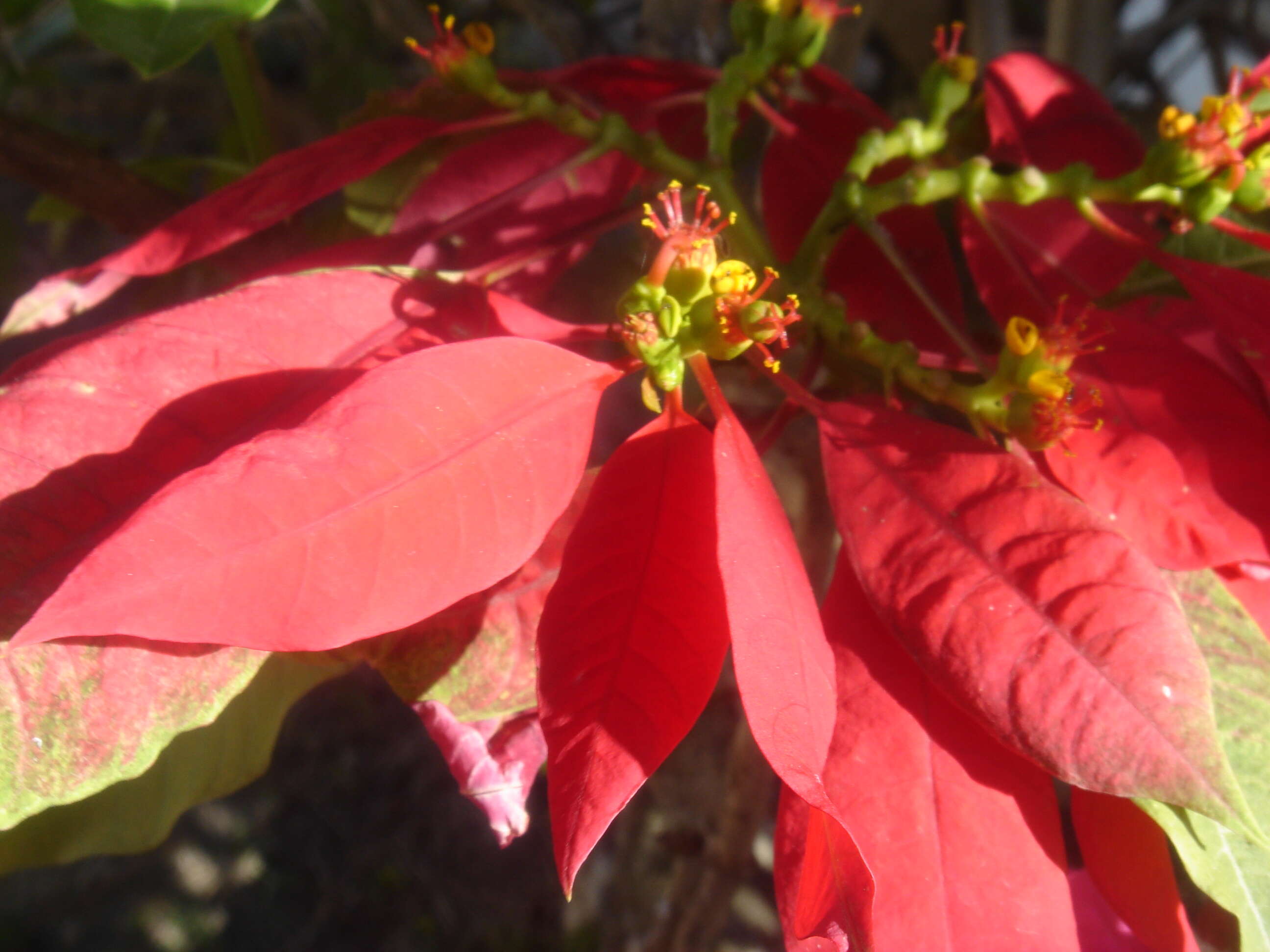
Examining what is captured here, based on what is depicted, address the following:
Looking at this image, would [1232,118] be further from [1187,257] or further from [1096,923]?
[1096,923]

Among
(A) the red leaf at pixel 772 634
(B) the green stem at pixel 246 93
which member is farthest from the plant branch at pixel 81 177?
(A) the red leaf at pixel 772 634

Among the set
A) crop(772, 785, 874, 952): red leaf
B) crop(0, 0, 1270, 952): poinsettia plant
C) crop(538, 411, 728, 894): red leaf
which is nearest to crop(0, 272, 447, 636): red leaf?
crop(0, 0, 1270, 952): poinsettia plant

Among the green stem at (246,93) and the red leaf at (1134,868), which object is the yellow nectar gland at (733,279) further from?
the green stem at (246,93)

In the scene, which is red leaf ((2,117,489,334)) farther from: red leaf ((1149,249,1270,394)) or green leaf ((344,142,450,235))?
red leaf ((1149,249,1270,394))

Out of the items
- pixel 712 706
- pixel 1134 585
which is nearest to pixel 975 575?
pixel 1134 585

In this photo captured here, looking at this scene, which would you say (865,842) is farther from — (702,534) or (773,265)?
(773,265)

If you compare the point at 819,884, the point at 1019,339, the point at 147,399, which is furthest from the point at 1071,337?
the point at 147,399
